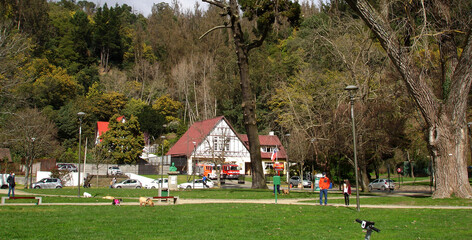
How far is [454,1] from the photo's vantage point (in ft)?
69.7

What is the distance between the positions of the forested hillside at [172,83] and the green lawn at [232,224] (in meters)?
17.5

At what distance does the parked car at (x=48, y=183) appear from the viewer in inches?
1538

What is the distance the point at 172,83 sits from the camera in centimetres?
8581

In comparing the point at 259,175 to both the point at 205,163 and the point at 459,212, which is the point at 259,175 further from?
the point at 205,163

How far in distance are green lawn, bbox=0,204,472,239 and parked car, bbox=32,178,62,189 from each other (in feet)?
89.9

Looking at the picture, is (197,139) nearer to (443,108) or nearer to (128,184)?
(128,184)

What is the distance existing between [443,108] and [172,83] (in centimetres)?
6910

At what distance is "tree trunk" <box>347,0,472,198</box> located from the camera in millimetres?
20672

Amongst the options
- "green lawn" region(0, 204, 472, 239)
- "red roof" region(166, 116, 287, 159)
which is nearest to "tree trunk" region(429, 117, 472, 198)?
"green lawn" region(0, 204, 472, 239)

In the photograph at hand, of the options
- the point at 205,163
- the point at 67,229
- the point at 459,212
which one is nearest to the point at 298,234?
the point at 67,229

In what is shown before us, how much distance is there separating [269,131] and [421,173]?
2501 cm

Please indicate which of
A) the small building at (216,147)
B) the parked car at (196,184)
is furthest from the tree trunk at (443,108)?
the small building at (216,147)

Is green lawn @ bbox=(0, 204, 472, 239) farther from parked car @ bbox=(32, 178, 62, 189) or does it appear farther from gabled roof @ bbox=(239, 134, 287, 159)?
gabled roof @ bbox=(239, 134, 287, 159)

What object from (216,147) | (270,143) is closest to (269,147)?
(270,143)
